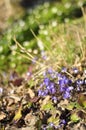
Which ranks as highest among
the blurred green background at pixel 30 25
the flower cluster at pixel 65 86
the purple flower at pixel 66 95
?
the flower cluster at pixel 65 86

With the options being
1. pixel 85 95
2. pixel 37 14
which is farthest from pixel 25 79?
pixel 37 14

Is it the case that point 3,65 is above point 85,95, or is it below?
below

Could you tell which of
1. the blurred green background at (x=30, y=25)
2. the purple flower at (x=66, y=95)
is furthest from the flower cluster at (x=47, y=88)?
the blurred green background at (x=30, y=25)

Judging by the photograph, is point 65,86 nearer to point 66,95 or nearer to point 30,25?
point 66,95

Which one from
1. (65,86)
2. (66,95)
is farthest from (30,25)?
(66,95)

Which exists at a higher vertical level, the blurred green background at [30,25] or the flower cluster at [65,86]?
the flower cluster at [65,86]

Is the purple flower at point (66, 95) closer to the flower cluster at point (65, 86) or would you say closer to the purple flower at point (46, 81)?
the flower cluster at point (65, 86)

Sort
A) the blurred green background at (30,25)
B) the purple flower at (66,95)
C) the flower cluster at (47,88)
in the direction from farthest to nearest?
the blurred green background at (30,25) → the flower cluster at (47,88) → the purple flower at (66,95)

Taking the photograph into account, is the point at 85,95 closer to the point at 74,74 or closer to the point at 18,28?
the point at 74,74

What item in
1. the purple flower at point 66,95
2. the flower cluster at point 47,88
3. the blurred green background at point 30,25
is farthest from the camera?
Result: the blurred green background at point 30,25

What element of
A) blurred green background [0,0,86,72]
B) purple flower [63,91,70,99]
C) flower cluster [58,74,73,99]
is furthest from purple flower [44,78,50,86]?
blurred green background [0,0,86,72]

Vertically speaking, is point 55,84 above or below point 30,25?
above
